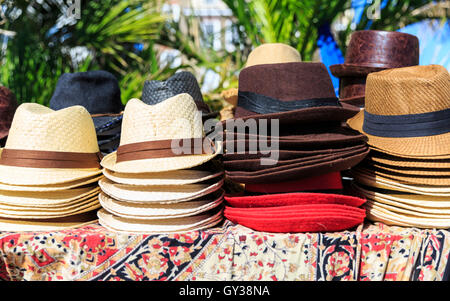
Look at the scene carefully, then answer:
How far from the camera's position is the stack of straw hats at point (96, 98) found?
243 centimetres

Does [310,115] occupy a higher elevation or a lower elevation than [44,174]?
higher

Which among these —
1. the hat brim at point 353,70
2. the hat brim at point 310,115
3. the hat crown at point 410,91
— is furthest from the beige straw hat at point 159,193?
the hat brim at point 353,70

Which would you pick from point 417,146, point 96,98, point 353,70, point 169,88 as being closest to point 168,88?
point 169,88

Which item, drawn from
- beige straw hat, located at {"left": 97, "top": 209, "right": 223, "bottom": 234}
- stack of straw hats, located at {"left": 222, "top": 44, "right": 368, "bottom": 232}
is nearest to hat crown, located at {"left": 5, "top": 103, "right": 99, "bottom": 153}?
beige straw hat, located at {"left": 97, "top": 209, "right": 223, "bottom": 234}

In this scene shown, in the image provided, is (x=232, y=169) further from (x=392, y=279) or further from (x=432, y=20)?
(x=432, y=20)

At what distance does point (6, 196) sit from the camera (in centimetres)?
181

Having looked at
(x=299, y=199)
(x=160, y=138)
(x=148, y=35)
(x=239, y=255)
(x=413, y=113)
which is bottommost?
(x=239, y=255)

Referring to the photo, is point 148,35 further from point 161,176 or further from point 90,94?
point 161,176

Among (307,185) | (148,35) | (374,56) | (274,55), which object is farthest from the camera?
(148,35)

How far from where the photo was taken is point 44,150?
1829 mm

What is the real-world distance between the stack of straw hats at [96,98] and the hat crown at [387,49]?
5.29 ft

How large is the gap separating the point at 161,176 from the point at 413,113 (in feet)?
3.75

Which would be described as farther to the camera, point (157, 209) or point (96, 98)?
point (96, 98)

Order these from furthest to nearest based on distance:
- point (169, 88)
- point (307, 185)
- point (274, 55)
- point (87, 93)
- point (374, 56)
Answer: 1. point (274, 55)
2. point (374, 56)
3. point (87, 93)
4. point (169, 88)
5. point (307, 185)
